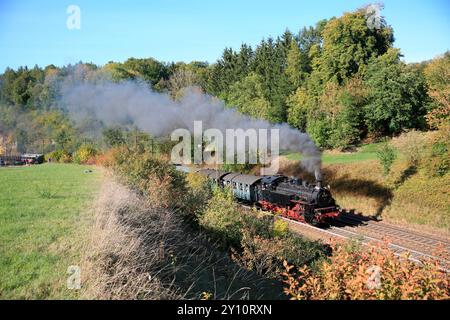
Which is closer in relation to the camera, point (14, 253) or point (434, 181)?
point (14, 253)

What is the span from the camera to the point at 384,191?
24.1 meters

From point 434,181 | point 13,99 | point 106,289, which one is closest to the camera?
point 106,289

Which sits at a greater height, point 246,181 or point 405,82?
point 405,82

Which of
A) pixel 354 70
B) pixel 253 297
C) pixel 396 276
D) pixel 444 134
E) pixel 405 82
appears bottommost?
pixel 253 297

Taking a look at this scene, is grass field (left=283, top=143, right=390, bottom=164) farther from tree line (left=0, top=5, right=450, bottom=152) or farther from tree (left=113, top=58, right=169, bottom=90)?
tree (left=113, top=58, right=169, bottom=90)

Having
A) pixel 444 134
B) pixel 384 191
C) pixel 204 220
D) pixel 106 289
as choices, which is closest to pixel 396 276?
pixel 106 289

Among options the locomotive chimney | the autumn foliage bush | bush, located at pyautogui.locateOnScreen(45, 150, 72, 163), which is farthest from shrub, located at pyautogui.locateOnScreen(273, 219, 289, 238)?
bush, located at pyautogui.locateOnScreen(45, 150, 72, 163)

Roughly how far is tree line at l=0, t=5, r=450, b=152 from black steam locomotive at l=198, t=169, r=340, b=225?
9679 millimetres

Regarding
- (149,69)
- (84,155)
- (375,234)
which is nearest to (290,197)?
(375,234)

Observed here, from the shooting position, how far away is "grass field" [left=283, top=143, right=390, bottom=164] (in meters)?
30.3

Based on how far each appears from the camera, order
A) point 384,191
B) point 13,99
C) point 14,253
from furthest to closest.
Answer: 1. point 13,99
2. point 384,191
3. point 14,253

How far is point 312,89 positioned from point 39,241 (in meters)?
39.5
